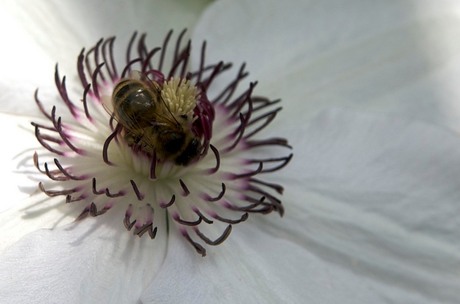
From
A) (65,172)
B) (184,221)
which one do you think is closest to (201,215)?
(184,221)

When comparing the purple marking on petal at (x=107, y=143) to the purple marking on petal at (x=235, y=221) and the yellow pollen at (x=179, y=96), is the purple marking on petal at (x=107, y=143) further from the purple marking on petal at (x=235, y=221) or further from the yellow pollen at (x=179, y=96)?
the purple marking on petal at (x=235, y=221)

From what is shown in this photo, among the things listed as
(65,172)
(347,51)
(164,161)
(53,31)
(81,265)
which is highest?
(347,51)

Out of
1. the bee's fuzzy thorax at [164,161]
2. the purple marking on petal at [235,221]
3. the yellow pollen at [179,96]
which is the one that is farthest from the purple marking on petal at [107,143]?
the purple marking on petal at [235,221]

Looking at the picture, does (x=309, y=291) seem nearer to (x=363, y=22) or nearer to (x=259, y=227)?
(x=259, y=227)

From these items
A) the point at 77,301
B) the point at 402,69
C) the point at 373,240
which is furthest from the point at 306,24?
the point at 77,301

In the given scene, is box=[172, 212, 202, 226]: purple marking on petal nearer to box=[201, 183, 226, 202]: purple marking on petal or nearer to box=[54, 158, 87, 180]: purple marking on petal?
box=[201, 183, 226, 202]: purple marking on petal

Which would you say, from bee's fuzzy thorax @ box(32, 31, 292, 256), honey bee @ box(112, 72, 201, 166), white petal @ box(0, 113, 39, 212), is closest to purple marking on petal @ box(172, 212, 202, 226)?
bee's fuzzy thorax @ box(32, 31, 292, 256)

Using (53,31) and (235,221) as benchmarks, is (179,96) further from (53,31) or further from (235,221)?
(53,31)
